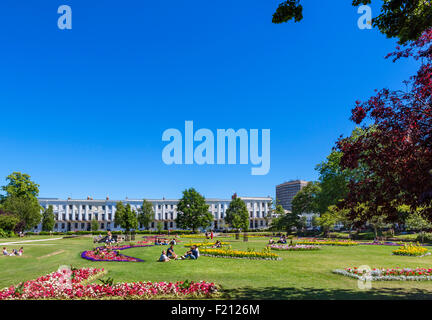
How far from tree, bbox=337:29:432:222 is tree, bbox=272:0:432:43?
113 cm

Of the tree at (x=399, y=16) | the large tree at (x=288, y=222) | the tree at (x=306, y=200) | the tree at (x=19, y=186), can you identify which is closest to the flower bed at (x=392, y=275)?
the tree at (x=399, y=16)

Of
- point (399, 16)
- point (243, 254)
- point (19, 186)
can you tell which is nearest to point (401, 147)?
point (399, 16)

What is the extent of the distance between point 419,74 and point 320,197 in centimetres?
5299

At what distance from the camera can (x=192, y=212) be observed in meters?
67.4

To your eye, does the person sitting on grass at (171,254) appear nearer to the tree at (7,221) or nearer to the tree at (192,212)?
the tree at (7,221)

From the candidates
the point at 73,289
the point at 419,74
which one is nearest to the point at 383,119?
the point at 419,74

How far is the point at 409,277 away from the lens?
13016mm

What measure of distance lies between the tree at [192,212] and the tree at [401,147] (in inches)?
2375

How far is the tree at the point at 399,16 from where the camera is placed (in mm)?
6773

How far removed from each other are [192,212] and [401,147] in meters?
61.6

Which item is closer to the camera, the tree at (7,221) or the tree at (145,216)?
the tree at (7,221)

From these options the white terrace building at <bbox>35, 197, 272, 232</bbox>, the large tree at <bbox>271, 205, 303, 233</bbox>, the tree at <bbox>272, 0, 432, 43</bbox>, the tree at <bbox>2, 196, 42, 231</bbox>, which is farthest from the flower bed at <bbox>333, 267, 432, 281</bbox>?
the white terrace building at <bbox>35, 197, 272, 232</bbox>

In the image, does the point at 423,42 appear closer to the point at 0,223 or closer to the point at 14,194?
the point at 0,223
